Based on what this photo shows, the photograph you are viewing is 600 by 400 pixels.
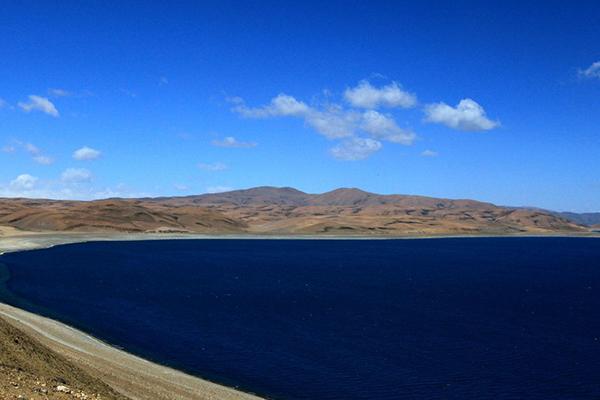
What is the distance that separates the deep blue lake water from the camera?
4359 centimetres

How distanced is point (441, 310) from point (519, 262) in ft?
303

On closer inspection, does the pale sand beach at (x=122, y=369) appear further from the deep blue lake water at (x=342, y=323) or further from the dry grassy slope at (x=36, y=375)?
the dry grassy slope at (x=36, y=375)

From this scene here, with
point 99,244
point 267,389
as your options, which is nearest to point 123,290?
point 267,389

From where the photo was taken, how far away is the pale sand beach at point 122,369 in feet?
109

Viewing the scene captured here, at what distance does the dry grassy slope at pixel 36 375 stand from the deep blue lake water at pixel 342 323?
15.1 m

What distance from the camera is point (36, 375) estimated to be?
2467cm

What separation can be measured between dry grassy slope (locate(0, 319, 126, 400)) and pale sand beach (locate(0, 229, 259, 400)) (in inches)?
151

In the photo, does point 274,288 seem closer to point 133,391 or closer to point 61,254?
point 133,391

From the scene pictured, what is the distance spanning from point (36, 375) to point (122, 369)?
1347 centimetres

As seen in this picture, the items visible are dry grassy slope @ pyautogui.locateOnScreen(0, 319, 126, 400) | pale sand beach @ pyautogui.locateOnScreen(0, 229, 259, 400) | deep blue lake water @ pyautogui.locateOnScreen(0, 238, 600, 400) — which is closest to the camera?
dry grassy slope @ pyautogui.locateOnScreen(0, 319, 126, 400)

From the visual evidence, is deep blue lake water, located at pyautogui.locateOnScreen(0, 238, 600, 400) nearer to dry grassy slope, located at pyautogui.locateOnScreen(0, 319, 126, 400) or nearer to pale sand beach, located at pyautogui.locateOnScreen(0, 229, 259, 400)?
pale sand beach, located at pyautogui.locateOnScreen(0, 229, 259, 400)

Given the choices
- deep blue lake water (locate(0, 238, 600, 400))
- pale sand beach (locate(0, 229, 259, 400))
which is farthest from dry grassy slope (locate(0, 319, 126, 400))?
deep blue lake water (locate(0, 238, 600, 400))

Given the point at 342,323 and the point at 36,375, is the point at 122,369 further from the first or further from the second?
the point at 342,323

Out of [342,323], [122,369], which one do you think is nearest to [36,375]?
[122,369]
